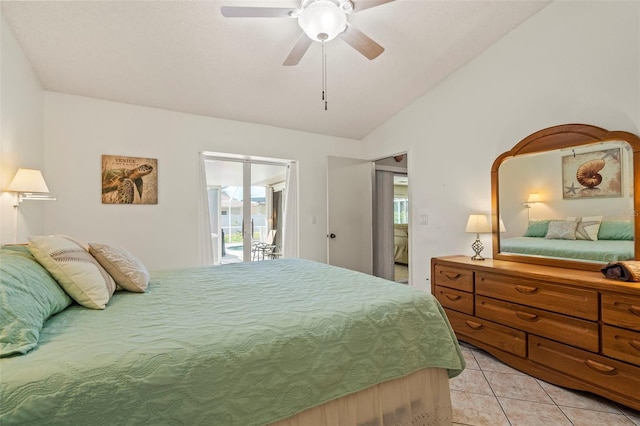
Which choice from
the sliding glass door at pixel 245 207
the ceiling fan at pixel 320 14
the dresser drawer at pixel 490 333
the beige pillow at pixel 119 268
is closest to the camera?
the beige pillow at pixel 119 268

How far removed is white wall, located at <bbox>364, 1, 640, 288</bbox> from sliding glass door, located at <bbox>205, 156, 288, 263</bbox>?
178cm

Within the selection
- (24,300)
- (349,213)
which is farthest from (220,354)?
(349,213)

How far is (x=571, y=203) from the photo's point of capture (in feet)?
7.97

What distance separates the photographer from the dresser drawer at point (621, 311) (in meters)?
1.72

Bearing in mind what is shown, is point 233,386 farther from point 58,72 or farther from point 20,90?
point 58,72

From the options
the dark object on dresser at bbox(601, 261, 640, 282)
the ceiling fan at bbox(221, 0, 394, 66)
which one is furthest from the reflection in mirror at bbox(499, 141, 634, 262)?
the ceiling fan at bbox(221, 0, 394, 66)

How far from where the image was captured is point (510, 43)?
2885 millimetres

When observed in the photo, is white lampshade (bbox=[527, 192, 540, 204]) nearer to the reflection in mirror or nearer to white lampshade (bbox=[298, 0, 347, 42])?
the reflection in mirror

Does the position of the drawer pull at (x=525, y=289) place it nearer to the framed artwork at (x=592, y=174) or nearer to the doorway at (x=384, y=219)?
the framed artwork at (x=592, y=174)

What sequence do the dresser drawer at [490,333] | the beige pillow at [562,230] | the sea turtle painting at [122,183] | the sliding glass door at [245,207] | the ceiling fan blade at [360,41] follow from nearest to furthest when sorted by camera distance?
the ceiling fan blade at [360,41] → the dresser drawer at [490,333] → the beige pillow at [562,230] → the sea turtle painting at [122,183] → the sliding glass door at [245,207]

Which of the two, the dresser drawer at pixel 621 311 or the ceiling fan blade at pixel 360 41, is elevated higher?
the ceiling fan blade at pixel 360 41

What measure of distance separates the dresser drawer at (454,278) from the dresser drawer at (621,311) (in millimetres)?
887

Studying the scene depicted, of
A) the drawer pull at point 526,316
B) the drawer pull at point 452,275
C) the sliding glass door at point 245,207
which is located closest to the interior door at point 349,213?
the sliding glass door at point 245,207

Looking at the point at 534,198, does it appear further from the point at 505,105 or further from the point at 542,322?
the point at 542,322
